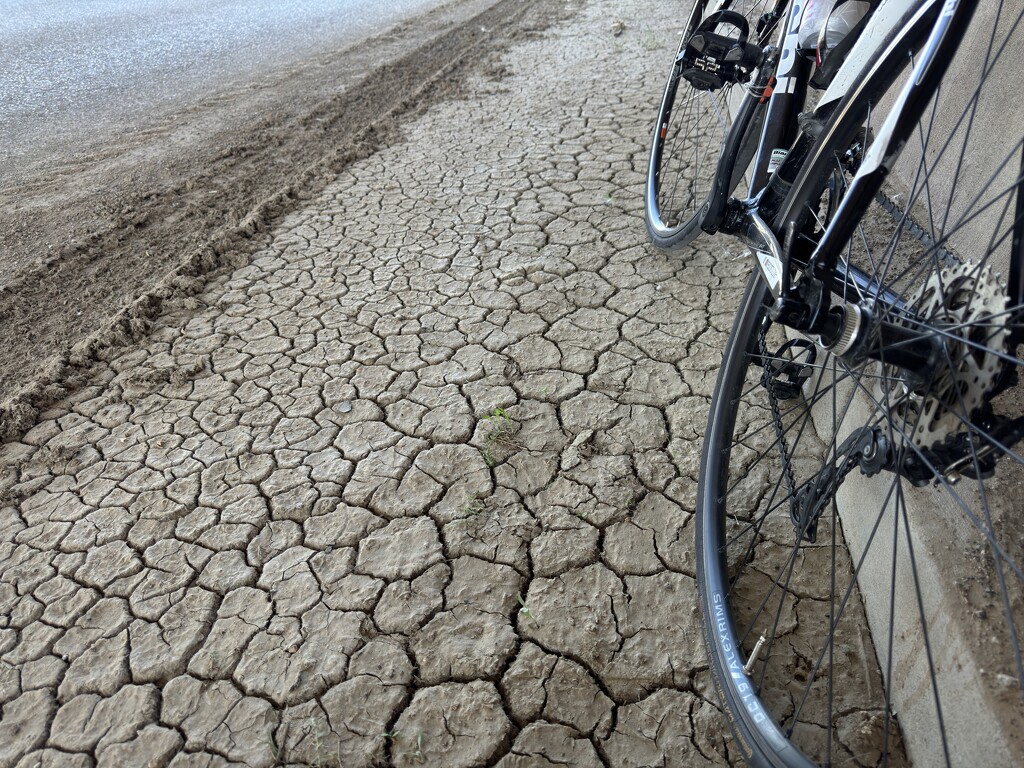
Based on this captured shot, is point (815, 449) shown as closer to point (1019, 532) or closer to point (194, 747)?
point (1019, 532)

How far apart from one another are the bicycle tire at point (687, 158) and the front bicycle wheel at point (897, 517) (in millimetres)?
694

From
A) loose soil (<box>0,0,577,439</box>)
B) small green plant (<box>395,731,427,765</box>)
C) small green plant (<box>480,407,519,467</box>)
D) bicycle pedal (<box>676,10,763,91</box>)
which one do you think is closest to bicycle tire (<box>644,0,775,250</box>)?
bicycle pedal (<box>676,10,763,91</box>)

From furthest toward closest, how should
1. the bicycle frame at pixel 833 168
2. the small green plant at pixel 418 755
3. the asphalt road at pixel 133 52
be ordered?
the asphalt road at pixel 133 52 → the small green plant at pixel 418 755 → the bicycle frame at pixel 833 168

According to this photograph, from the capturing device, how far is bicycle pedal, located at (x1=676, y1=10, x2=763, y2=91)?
254 centimetres

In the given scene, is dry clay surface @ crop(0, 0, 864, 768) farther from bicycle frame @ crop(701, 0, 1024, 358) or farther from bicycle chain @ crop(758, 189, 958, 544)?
bicycle frame @ crop(701, 0, 1024, 358)

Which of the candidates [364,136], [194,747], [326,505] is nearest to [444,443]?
[326,505]

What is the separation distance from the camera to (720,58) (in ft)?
8.59

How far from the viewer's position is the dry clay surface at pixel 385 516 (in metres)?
1.67

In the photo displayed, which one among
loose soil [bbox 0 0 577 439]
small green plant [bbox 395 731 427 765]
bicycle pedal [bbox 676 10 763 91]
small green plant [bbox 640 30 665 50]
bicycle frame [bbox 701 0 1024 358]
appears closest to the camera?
bicycle frame [bbox 701 0 1024 358]

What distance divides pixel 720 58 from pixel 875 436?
5.91ft

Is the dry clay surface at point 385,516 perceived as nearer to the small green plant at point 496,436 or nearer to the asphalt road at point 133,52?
the small green plant at point 496,436

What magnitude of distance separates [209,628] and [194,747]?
1.08 ft

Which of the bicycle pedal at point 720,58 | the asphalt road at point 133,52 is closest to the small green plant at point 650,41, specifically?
the asphalt road at point 133,52

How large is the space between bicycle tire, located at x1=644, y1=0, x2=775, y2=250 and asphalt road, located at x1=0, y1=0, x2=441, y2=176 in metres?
4.38
